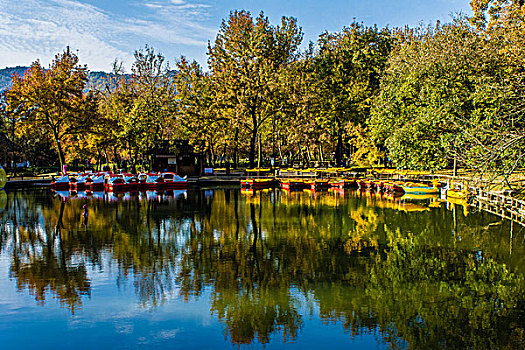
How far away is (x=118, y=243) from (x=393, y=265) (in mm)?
12768

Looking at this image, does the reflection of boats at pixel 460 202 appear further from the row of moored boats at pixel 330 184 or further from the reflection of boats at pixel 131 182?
the reflection of boats at pixel 131 182

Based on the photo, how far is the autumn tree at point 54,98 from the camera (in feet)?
202

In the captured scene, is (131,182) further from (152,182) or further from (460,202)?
(460,202)

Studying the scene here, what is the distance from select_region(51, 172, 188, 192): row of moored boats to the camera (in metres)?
50.9

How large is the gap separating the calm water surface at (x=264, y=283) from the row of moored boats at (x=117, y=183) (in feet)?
71.8

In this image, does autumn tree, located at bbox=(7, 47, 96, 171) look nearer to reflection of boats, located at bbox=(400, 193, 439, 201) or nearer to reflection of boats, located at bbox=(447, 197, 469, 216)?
reflection of boats, located at bbox=(400, 193, 439, 201)

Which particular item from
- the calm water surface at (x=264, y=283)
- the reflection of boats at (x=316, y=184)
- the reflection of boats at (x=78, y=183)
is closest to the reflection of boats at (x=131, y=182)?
the reflection of boats at (x=78, y=183)

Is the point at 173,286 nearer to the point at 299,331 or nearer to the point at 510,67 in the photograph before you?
the point at 299,331

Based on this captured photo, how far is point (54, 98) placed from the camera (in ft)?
205

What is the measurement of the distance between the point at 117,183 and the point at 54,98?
68.5 feet

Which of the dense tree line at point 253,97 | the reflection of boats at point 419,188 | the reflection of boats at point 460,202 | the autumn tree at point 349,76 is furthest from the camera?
the autumn tree at point 349,76

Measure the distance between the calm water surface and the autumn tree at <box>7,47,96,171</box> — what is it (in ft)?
128

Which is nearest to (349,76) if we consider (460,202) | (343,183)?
(343,183)

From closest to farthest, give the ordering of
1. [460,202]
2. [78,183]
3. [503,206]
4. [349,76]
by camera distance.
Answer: [503,206], [460,202], [78,183], [349,76]
